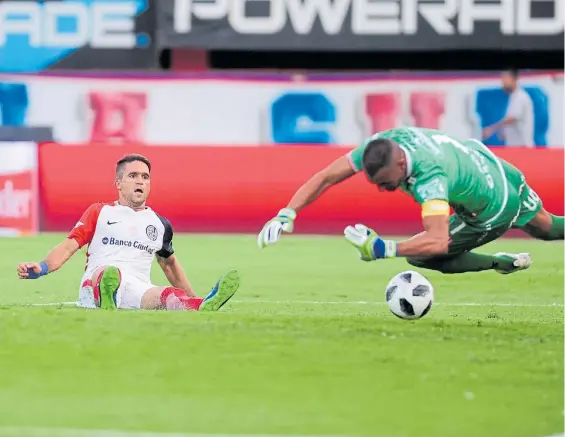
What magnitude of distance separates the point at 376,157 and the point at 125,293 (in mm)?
2309

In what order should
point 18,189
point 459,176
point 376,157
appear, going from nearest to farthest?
point 376,157
point 459,176
point 18,189

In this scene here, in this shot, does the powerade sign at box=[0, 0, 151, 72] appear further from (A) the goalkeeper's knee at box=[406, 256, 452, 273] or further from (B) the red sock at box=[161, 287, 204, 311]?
(B) the red sock at box=[161, 287, 204, 311]

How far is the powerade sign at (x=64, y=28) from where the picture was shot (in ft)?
77.7

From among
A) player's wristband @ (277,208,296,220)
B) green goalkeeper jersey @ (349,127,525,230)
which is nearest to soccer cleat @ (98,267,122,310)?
player's wristband @ (277,208,296,220)

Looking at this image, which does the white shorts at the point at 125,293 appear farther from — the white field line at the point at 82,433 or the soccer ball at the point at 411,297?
the white field line at the point at 82,433

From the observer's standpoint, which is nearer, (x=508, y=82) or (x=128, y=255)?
(x=128, y=255)

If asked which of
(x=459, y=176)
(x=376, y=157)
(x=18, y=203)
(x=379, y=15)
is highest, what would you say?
(x=379, y=15)

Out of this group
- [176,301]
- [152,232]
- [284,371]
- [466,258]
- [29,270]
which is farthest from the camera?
[466,258]

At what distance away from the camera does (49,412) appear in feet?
22.1

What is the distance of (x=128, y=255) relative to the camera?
424 inches

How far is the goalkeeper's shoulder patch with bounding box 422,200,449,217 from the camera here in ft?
30.4

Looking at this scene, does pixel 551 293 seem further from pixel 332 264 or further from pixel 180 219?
pixel 180 219

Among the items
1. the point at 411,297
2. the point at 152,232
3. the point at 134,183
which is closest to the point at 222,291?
the point at 152,232

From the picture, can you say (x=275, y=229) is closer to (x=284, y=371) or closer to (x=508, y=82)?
(x=284, y=371)
